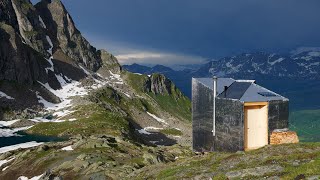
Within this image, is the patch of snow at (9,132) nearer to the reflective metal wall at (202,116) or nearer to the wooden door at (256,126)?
the reflective metal wall at (202,116)

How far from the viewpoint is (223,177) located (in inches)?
1073

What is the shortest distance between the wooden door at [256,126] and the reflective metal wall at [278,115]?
0.50m

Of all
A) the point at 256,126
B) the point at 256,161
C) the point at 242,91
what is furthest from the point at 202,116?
the point at 256,161

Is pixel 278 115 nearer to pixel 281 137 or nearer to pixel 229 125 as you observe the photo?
pixel 281 137

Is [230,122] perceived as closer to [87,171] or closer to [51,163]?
[87,171]

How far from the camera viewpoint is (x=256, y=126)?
36844 millimetres

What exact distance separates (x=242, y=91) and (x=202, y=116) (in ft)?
17.2

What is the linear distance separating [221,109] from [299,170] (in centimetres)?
1434

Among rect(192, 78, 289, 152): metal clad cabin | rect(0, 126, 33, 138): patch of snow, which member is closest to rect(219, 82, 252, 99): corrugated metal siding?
rect(192, 78, 289, 152): metal clad cabin

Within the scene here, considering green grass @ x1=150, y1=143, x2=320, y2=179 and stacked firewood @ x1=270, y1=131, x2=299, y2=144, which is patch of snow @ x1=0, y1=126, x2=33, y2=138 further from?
stacked firewood @ x1=270, y1=131, x2=299, y2=144

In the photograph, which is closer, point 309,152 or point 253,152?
point 309,152

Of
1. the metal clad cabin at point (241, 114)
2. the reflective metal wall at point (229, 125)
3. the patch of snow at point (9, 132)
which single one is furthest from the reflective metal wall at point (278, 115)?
the patch of snow at point (9, 132)

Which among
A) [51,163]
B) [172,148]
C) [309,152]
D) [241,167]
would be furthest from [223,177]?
[172,148]

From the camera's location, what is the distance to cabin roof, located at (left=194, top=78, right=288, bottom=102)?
37031 millimetres
